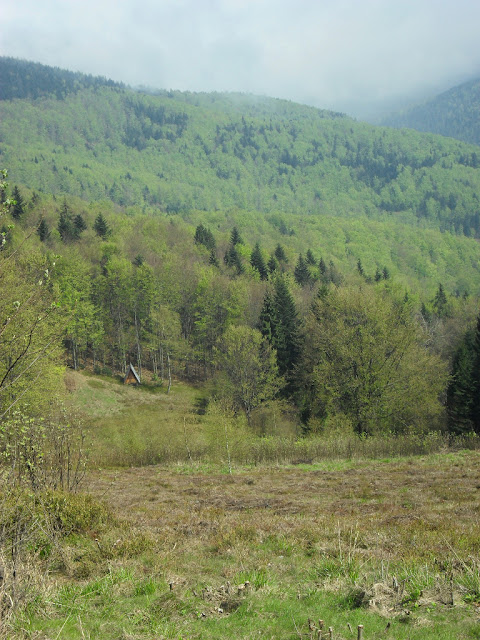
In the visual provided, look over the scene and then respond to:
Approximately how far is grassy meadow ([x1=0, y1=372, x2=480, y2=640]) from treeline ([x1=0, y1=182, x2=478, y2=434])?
11.2 metres

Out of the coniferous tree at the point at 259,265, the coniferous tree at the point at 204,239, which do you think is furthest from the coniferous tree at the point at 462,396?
the coniferous tree at the point at 204,239

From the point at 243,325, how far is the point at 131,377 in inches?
695

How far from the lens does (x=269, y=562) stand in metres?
7.83

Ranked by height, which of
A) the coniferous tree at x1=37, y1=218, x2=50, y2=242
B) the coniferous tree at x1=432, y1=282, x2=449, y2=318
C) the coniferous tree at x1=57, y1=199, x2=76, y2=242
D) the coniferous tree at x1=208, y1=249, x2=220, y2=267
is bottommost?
the coniferous tree at x1=432, y1=282, x2=449, y2=318

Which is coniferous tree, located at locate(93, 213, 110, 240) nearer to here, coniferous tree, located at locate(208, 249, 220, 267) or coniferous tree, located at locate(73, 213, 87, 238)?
coniferous tree, located at locate(73, 213, 87, 238)

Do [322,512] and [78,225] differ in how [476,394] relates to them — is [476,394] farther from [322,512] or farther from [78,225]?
[78,225]

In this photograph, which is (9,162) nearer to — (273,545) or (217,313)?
(217,313)

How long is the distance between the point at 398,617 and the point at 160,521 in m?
7.16

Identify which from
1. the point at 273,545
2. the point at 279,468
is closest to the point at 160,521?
→ the point at 273,545

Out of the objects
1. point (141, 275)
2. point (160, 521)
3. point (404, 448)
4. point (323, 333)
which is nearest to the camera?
point (160, 521)

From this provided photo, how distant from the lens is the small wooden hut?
2389 inches

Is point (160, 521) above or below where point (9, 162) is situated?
below

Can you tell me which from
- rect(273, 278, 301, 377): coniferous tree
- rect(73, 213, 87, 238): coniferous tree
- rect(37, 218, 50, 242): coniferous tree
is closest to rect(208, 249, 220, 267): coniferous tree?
rect(73, 213, 87, 238): coniferous tree

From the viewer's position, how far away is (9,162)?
17050 centimetres
